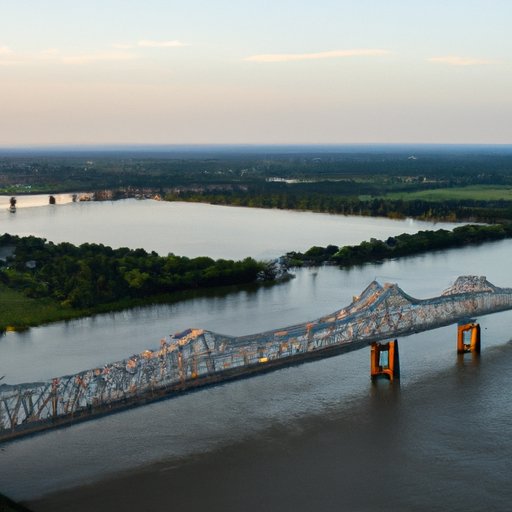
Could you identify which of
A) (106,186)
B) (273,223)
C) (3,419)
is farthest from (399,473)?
(106,186)

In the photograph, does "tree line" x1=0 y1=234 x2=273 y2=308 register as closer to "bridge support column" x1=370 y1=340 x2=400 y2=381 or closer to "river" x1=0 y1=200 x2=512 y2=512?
"river" x1=0 y1=200 x2=512 y2=512

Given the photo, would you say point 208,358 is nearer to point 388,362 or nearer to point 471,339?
point 388,362

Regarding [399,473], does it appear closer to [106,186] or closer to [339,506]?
[339,506]

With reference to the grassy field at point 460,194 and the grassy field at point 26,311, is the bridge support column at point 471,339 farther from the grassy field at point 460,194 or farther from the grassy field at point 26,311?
the grassy field at point 460,194

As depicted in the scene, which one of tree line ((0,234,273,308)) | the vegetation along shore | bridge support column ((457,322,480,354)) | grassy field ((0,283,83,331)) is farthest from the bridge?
tree line ((0,234,273,308))

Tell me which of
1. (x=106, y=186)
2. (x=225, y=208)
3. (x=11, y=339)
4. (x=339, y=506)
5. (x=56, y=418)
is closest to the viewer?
(x=339, y=506)

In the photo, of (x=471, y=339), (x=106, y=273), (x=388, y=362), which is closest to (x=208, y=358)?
(x=388, y=362)
